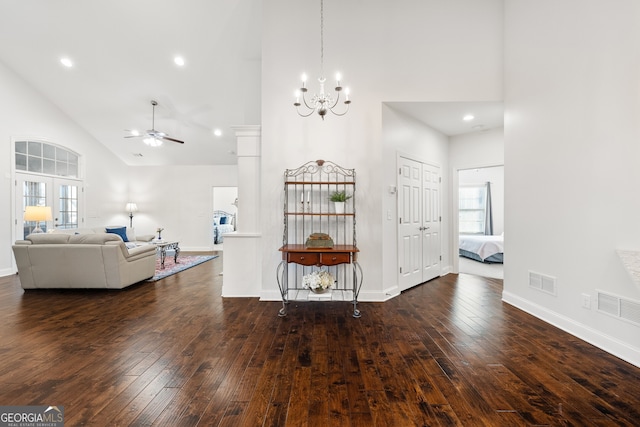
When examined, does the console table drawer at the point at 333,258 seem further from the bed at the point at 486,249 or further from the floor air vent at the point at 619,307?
the bed at the point at 486,249

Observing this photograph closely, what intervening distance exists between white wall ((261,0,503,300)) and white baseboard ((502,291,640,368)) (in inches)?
66.7

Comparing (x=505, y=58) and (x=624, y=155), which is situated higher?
(x=505, y=58)

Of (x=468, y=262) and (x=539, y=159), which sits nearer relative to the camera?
(x=539, y=159)

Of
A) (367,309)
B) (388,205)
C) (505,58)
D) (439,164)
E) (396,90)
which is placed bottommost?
(367,309)

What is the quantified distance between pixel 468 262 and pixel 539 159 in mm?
3954

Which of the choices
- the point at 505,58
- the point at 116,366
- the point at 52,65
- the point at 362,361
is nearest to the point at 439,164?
the point at 505,58

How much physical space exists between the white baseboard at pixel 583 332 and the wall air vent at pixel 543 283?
0.66 feet

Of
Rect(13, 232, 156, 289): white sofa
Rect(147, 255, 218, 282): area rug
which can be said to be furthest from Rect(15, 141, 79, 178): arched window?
Rect(147, 255, 218, 282): area rug

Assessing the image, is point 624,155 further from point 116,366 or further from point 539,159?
point 116,366

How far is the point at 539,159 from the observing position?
313cm

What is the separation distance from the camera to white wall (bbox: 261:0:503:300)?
371 cm

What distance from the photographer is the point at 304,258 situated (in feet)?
10.7

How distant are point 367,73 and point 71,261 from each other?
5.06 meters

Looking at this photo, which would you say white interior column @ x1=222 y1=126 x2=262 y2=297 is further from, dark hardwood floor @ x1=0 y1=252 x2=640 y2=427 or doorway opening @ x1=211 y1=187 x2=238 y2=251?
doorway opening @ x1=211 y1=187 x2=238 y2=251
